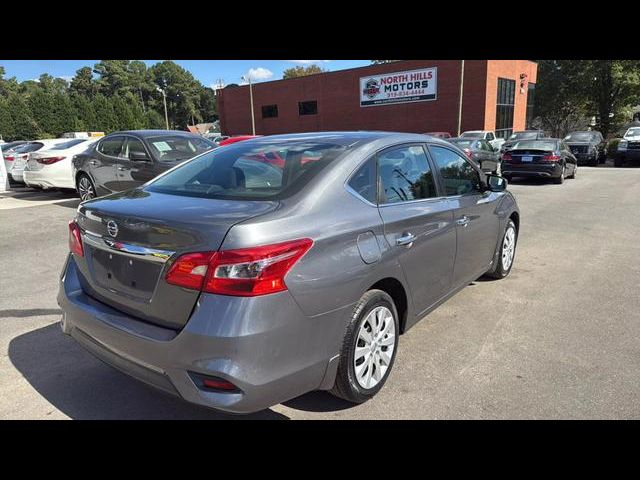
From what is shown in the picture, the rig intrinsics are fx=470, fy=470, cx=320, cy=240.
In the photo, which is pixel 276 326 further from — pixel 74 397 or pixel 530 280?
pixel 530 280

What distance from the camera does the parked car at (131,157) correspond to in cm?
840

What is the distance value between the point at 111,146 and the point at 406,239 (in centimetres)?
793

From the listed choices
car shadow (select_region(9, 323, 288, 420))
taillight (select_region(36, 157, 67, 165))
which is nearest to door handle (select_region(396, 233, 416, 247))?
car shadow (select_region(9, 323, 288, 420))

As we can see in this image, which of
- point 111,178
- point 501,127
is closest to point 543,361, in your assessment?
point 111,178

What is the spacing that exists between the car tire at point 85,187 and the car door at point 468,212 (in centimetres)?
785

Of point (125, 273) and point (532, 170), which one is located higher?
point (125, 273)

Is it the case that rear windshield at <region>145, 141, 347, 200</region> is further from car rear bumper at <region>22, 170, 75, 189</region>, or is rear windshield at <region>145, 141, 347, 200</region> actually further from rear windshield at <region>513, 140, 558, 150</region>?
rear windshield at <region>513, 140, 558, 150</region>

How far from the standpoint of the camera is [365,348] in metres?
2.86

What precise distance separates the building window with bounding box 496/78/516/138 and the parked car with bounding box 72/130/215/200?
28.9 metres

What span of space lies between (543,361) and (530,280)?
2.05m

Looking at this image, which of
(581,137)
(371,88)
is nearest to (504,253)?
(581,137)

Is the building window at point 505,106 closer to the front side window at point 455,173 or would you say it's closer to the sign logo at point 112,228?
the front side window at point 455,173

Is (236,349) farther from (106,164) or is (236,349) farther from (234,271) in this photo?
(106,164)

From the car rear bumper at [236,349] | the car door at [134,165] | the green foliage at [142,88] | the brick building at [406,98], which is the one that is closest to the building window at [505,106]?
the brick building at [406,98]
